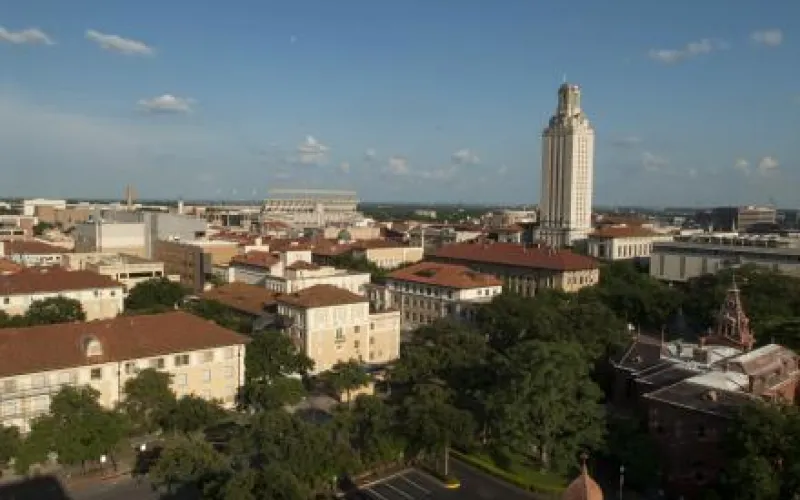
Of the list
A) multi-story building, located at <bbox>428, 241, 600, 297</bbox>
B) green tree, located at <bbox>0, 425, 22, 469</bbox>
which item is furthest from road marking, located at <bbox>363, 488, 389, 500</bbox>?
multi-story building, located at <bbox>428, 241, 600, 297</bbox>

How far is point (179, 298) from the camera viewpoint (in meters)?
68.8

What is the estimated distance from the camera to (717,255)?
96.4 metres

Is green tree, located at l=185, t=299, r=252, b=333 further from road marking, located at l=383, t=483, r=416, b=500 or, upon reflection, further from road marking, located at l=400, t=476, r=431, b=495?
road marking, located at l=383, t=483, r=416, b=500

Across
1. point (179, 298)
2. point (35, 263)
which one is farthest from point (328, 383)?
point (35, 263)

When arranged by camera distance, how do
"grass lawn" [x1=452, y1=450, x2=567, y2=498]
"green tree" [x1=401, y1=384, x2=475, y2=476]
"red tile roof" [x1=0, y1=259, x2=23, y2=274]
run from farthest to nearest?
"red tile roof" [x1=0, y1=259, x2=23, y2=274] → "green tree" [x1=401, y1=384, x2=475, y2=476] → "grass lawn" [x1=452, y1=450, x2=567, y2=498]

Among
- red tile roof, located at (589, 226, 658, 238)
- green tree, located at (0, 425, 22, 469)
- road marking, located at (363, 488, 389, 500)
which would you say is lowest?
road marking, located at (363, 488, 389, 500)

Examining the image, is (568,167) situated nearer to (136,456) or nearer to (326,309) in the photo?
(326,309)

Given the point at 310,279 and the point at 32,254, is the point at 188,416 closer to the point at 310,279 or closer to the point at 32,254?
the point at 310,279

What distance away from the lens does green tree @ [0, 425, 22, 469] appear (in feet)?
107

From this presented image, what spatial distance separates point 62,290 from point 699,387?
5456 cm

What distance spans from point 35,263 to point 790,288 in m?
90.4

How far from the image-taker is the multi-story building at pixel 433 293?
68.4 m

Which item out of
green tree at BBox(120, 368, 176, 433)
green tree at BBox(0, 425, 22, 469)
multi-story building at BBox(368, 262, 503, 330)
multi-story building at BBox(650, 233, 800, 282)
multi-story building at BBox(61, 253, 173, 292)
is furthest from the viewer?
multi-story building at BBox(650, 233, 800, 282)

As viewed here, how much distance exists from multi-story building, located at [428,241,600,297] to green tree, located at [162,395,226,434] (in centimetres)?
Result: 4850
